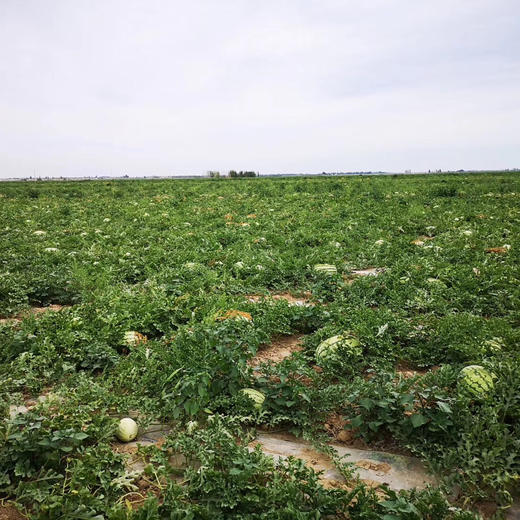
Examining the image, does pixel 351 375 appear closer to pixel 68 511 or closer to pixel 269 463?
pixel 269 463

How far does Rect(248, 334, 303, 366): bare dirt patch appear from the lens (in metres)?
3.92

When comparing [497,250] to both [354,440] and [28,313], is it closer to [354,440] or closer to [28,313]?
[354,440]

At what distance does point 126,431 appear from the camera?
9.07 ft

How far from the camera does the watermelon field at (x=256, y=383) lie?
2.22m

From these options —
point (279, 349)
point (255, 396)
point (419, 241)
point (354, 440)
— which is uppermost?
point (419, 241)

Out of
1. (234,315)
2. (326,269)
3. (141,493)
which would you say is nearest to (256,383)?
(234,315)

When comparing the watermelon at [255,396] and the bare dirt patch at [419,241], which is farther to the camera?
the bare dirt patch at [419,241]

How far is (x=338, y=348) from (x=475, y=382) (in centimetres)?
121

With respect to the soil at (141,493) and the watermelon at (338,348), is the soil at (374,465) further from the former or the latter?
the soil at (141,493)

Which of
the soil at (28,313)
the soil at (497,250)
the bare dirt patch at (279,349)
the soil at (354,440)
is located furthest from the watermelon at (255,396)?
the soil at (497,250)

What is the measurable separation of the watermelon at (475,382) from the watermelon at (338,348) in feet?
3.07

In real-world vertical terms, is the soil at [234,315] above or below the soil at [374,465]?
above

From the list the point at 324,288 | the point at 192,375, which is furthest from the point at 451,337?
the point at 192,375

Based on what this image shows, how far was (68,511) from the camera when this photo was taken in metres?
2.10
